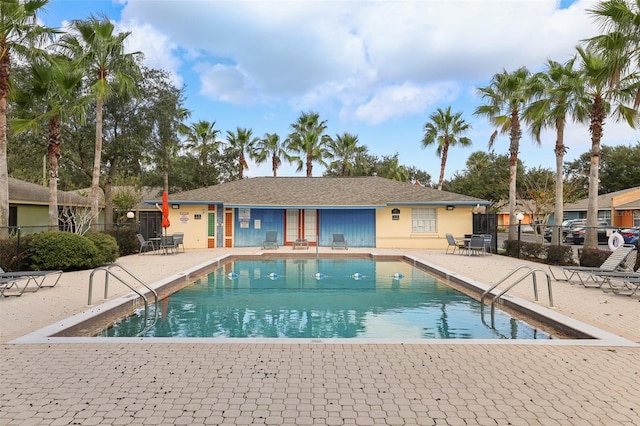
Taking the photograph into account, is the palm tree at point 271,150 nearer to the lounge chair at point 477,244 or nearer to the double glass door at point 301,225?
the double glass door at point 301,225

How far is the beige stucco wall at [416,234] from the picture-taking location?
2281cm

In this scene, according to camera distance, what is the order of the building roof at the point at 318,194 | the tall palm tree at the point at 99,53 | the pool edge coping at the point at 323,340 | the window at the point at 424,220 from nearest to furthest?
the pool edge coping at the point at 323,340 → the tall palm tree at the point at 99,53 → the building roof at the point at 318,194 → the window at the point at 424,220

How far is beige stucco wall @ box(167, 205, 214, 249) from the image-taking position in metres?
22.7

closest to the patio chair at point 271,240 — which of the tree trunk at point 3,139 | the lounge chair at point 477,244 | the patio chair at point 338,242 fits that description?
the patio chair at point 338,242

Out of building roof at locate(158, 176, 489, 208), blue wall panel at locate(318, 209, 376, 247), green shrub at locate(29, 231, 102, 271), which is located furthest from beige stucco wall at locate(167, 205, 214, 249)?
green shrub at locate(29, 231, 102, 271)

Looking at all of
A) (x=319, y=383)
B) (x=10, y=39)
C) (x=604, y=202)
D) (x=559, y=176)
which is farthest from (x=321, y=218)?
(x=604, y=202)

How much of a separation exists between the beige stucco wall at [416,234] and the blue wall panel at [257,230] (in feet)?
18.3

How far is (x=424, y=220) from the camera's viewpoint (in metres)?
23.1

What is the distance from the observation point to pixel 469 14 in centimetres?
1354

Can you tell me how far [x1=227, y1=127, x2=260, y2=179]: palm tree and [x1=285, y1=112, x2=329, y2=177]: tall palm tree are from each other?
333cm

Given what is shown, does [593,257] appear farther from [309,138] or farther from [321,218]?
[309,138]

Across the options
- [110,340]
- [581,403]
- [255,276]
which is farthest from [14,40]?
[581,403]

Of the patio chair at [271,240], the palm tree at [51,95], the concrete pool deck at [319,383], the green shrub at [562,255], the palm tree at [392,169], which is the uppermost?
the palm tree at [392,169]

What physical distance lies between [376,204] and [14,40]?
53.4 feet
